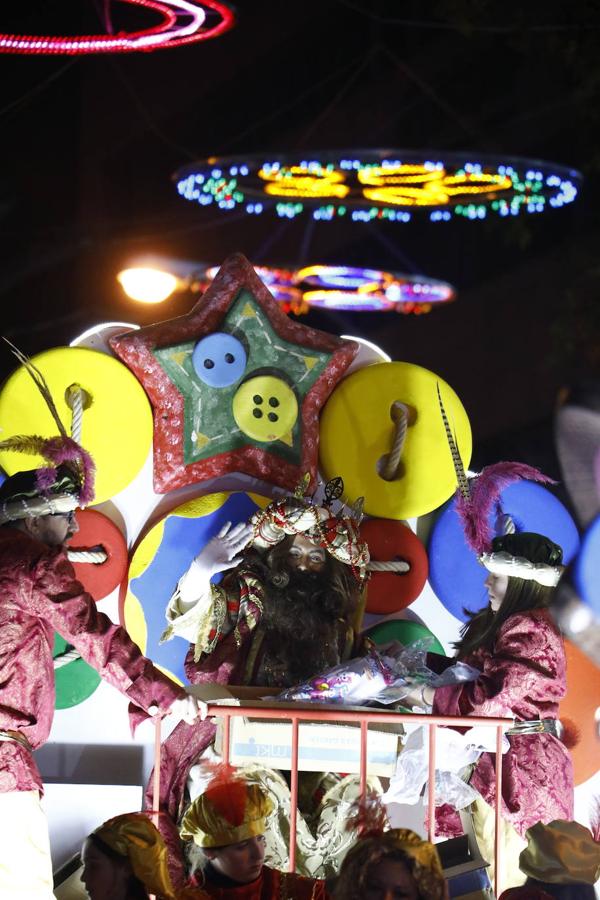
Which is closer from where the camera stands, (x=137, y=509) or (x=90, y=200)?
(x=137, y=509)

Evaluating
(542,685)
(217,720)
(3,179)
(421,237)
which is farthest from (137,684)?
(421,237)

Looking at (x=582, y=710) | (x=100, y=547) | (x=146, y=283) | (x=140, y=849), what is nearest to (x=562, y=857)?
(x=140, y=849)

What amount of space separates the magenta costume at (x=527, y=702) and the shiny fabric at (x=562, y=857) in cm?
68

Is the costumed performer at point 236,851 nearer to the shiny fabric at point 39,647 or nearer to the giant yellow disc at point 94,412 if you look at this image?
the shiny fabric at point 39,647

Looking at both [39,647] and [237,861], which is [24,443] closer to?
[39,647]

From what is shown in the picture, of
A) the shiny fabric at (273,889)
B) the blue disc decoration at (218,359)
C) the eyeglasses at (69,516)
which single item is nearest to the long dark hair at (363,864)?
the shiny fabric at (273,889)

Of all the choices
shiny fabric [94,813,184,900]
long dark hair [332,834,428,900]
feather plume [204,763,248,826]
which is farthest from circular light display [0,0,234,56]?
long dark hair [332,834,428,900]

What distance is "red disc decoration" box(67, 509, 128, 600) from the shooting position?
5461 millimetres

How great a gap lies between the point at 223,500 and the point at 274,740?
1.15 m

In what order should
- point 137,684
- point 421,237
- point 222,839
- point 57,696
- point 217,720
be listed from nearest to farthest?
point 222,839 < point 137,684 < point 217,720 < point 57,696 < point 421,237

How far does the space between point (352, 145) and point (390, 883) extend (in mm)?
9821

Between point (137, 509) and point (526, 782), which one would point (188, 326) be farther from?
point (526, 782)

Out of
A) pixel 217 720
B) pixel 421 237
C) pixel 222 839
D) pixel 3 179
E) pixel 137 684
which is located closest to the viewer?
pixel 222 839

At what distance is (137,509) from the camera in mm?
5637
